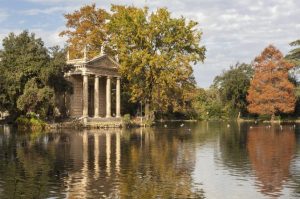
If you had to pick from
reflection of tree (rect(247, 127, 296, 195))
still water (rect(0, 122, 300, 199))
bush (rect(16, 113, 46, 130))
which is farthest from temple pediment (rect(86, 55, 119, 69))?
reflection of tree (rect(247, 127, 296, 195))

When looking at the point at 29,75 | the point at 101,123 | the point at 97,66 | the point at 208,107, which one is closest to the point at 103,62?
the point at 97,66

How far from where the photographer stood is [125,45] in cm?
6191

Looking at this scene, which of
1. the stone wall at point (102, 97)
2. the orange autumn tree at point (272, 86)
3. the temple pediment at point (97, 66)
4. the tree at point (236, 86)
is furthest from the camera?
the tree at point (236, 86)

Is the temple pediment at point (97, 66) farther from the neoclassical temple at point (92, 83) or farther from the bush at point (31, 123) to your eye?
the bush at point (31, 123)

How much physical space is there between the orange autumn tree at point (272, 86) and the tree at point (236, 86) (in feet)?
29.1

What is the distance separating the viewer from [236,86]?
90.6 m

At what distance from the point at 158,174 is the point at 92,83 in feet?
161

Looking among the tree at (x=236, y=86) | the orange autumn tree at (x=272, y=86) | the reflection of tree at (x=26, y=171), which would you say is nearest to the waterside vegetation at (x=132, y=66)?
the orange autumn tree at (x=272, y=86)

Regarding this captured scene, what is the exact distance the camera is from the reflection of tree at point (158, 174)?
15.1 metres

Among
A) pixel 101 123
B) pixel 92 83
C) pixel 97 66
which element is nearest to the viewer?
pixel 101 123

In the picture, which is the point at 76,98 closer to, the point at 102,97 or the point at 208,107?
the point at 102,97

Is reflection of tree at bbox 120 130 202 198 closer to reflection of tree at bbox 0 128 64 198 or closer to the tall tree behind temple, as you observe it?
reflection of tree at bbox 0 128 64 198

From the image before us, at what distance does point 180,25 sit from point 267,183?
45161 mm

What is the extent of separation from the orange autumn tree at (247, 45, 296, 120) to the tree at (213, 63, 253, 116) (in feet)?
29.1
